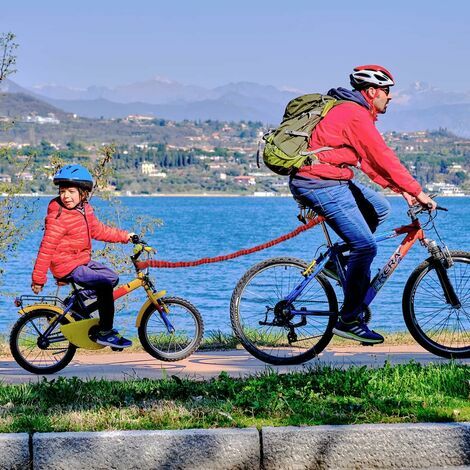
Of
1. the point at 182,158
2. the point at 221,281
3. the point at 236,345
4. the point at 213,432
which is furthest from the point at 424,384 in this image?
the point at 182,158

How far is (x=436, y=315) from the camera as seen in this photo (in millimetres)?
8070

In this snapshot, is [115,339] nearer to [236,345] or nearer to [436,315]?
[236,345]

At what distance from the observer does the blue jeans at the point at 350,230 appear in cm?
746

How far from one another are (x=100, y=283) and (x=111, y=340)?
45 cm

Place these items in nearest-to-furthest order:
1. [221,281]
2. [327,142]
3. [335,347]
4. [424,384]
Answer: [424,384]
[327,142]
[335,347]
[221,281]

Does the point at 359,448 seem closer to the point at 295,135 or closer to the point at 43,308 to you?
the point at 295,135

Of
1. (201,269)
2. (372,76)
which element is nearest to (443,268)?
(372,76)

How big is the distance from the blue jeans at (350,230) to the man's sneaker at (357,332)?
5cm

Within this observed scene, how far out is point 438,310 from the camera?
26.4 feet

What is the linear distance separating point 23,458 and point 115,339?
276cm

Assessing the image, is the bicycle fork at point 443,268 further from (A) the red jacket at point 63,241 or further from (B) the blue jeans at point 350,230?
(A) the red jacket at point 63,241

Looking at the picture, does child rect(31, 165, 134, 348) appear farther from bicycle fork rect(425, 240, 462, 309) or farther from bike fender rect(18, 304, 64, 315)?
bicycle fork rect(425, 240, 462, 309)

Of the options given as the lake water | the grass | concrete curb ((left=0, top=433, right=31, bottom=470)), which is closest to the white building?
the lake water

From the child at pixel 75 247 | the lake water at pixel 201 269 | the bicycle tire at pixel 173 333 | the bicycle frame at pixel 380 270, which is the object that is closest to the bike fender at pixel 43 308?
the child at pixel 75 247
